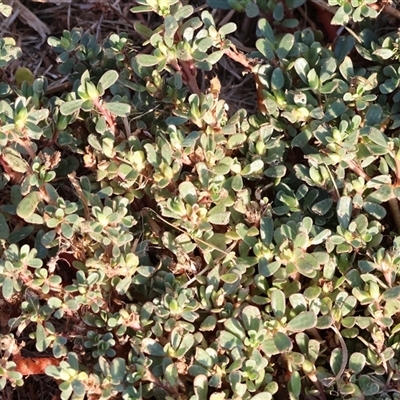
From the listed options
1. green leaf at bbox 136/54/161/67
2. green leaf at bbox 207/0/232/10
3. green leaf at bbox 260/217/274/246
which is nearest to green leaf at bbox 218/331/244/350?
green leaf at bbox 260/217/274/246

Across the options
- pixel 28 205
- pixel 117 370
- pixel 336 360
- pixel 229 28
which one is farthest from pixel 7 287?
pixel 229 28

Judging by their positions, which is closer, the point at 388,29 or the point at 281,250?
the point at 281,250

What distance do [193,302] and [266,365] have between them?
29 cm

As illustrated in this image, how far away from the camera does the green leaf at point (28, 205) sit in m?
1.98

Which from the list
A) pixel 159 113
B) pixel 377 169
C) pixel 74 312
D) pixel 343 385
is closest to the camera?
pixel 343 385

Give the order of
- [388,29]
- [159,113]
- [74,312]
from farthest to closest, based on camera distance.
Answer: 1. [388,29]
2. [159,113]
3. [74,312]

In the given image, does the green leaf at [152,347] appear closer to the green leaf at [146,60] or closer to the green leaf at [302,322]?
the green leaf at [302,322]

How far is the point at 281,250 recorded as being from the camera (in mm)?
1955

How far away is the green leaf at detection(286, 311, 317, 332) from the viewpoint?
73.0 inches

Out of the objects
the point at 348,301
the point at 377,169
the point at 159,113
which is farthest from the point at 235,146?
the point at 348,301

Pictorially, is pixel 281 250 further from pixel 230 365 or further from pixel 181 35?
pixel 181 35

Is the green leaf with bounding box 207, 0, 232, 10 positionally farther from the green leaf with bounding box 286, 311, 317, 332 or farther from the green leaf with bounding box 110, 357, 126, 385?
the green leaf with bounding box 110, 357, 126, 385

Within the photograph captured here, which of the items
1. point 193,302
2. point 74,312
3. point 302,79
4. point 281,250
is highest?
point 302,79

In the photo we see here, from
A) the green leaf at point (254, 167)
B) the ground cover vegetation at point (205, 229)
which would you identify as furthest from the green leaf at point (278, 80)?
the green leaf at point (254, 167)
